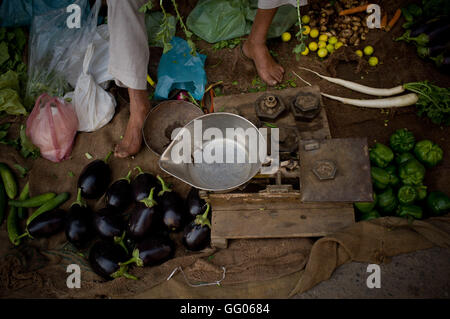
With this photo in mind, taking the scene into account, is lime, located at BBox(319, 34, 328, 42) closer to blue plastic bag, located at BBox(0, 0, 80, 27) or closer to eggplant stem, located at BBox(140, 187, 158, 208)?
eggplant stem, located at BBox(140, 187, 158, 208)

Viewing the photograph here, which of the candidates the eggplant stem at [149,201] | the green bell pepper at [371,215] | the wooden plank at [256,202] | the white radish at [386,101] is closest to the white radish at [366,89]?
the white radish at [386,101]

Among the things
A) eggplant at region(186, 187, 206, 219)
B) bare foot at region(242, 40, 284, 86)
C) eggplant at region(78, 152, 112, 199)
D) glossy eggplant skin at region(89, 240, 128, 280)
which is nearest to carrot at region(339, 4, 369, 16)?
bare foot at region(242, 40, 284, 86)

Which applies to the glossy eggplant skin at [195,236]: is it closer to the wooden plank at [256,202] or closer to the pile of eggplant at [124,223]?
the pile of eggplant at [124,223]

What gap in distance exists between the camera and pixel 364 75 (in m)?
3.09

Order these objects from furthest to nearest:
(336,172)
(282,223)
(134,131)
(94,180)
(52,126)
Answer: (134,131), (52,126), (94,180), (282,223), (336,172)

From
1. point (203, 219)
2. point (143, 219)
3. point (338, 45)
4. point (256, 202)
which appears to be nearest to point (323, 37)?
point (338, 45)

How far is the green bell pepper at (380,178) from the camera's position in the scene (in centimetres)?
231

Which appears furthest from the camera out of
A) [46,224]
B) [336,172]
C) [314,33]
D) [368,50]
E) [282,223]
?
[314,33]

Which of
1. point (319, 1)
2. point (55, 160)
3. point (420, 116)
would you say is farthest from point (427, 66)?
point (55, 160)

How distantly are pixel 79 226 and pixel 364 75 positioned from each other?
3062 mm

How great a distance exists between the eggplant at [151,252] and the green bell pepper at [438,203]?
6.76 ft

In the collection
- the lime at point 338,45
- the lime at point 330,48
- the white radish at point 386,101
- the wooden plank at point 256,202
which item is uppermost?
the lime at point 338,45

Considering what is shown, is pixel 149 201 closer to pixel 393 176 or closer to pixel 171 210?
pixel 171 210

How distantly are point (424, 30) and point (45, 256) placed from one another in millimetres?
4072
